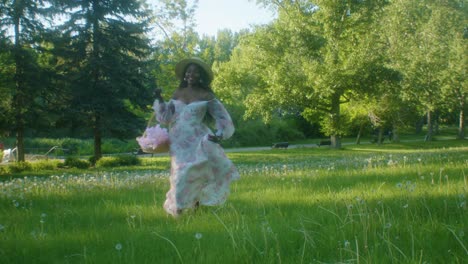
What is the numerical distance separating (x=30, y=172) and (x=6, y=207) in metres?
13.4

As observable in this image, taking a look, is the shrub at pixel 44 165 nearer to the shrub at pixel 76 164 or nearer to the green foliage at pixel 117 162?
the shrub at pixel 76 164

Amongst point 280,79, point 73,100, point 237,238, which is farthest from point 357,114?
point 237,238

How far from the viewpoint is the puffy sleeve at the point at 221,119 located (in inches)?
234

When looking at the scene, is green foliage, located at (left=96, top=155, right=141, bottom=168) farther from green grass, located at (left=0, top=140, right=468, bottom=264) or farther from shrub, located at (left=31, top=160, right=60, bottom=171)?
green grass, located at (left=0, top=140, right=468, bottom=264)

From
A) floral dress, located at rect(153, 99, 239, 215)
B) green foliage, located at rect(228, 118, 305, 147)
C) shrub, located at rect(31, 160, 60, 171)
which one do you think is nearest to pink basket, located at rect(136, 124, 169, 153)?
floral dress, located at rect(153, 99, 239, 215)

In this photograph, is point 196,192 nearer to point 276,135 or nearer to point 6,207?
point 6,207

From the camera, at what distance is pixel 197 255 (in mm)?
3287

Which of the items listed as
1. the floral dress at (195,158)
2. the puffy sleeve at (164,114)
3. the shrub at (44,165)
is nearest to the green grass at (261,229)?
the floral dress at (195,158)

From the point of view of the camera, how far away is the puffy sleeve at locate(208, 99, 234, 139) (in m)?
5.94

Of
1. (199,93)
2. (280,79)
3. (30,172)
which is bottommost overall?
(30,172)

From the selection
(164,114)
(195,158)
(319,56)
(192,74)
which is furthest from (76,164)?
(319,56)

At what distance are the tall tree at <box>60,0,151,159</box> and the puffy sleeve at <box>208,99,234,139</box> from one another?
53.2 ft

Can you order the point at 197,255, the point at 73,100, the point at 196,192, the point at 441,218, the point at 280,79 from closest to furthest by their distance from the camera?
1. the point at 197,255
2. the point at 441,218
3. the point at 196,192
4. the point at 73,100
5. the point at 280,79

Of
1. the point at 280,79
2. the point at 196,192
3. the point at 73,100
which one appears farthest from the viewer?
the point at 280,79
